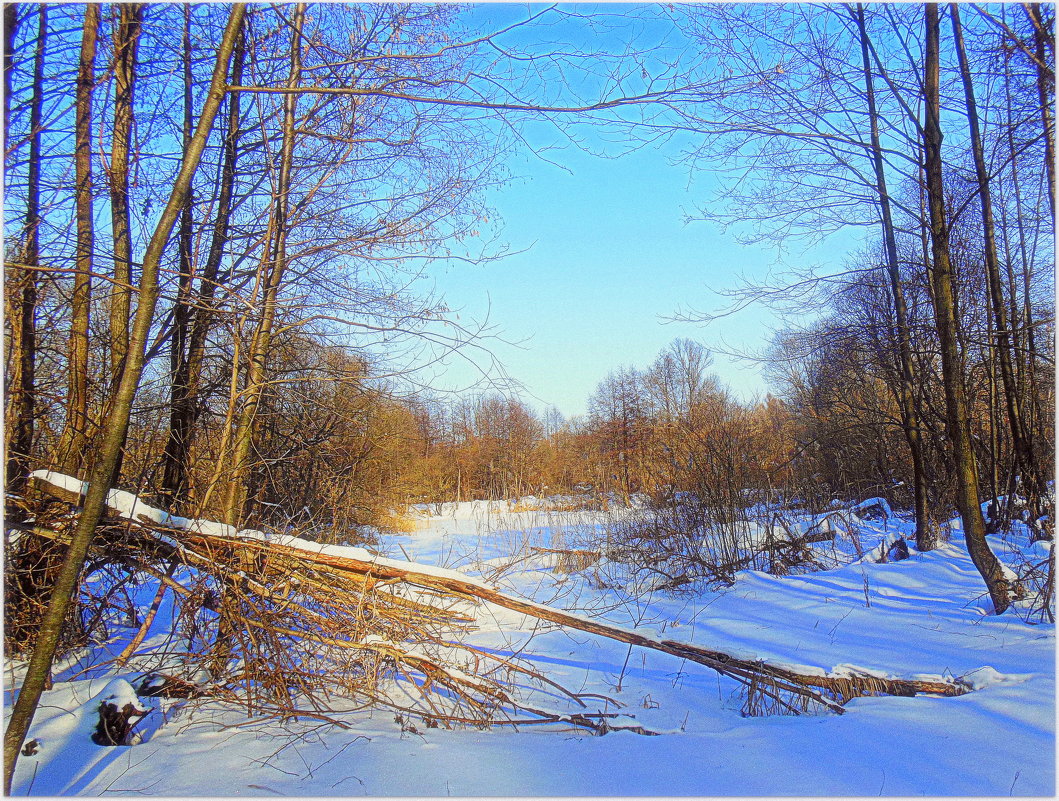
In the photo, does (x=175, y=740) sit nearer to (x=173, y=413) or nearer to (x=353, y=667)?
(x=353, y=667)

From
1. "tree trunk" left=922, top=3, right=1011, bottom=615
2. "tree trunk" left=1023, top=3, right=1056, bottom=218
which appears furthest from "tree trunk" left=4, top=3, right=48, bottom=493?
"tree trunk" left=922, top=3, right=1011, bottom=615

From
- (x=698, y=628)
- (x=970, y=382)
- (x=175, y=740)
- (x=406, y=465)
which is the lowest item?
(x=698, y=628)

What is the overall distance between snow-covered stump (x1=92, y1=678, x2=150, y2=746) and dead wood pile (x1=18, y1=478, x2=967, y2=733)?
381 millimetres

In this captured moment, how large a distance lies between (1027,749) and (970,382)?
799 cm

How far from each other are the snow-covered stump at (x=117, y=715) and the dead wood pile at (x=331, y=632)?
1.25 feet

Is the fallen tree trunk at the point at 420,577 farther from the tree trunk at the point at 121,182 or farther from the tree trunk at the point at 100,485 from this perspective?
the tree trunk at the point at 121,182

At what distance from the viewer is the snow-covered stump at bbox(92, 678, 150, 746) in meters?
2.84

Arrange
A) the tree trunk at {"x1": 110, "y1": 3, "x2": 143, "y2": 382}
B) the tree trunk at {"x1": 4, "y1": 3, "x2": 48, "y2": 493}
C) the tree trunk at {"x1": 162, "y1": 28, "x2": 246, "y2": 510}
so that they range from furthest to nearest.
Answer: the tree trunk at {"x1": 162, "y1": 28, "x2": 246, "y2": 510} → the tree trunk at {"x1": 110, "y1": 3, "x2": 143, "y2": 382} → the tree trunk at {"x1": 4, "y1": 3, "x2": 48, "y2": 493}

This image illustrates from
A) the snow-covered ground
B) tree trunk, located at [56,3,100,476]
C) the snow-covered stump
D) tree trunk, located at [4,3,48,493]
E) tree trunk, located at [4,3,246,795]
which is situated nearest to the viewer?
tree trunk, located at [4,3,246,795]

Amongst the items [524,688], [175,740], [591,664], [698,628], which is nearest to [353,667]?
[175,740]

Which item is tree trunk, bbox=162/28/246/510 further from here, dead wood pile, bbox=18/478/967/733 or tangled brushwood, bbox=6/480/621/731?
dead wood pile, bbox=18/478/967/733

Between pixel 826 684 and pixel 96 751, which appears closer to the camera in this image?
pixel 96 751

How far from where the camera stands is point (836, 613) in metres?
5.75

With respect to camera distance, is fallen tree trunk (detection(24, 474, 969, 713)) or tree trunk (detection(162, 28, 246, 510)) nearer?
fallen tree trunk (detection(24, 474, 969, 713))
